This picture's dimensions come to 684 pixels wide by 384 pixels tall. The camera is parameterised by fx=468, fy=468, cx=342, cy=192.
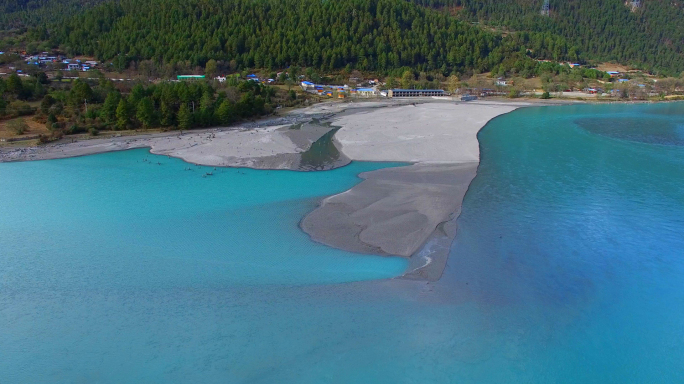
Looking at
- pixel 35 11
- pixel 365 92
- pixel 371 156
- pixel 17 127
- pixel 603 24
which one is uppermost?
pixel 603 24

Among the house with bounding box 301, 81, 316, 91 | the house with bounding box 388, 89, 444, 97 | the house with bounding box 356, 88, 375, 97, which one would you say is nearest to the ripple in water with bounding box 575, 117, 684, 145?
the house with bounding box 388, 89, 444, 97

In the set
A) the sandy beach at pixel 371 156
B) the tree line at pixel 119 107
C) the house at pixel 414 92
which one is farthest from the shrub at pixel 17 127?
the house at pixel 414 92

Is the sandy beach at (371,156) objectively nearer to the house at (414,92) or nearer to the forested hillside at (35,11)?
the house at (414,92)

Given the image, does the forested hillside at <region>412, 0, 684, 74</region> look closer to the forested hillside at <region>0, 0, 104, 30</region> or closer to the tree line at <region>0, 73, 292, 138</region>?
the tree line at <region>0, 73, 292, 138</region>

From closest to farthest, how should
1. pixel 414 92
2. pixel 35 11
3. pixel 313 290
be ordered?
pixel 313 290, pixel 414 92, pixel 35 11

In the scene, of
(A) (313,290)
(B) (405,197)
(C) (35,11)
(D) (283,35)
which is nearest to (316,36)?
(D) (283,35)

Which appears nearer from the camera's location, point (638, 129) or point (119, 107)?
point (119, 107)

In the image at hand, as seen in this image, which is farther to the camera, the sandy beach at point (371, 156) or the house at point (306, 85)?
the house at point (306, 85)

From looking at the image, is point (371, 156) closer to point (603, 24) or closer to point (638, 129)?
point (638, 129)
